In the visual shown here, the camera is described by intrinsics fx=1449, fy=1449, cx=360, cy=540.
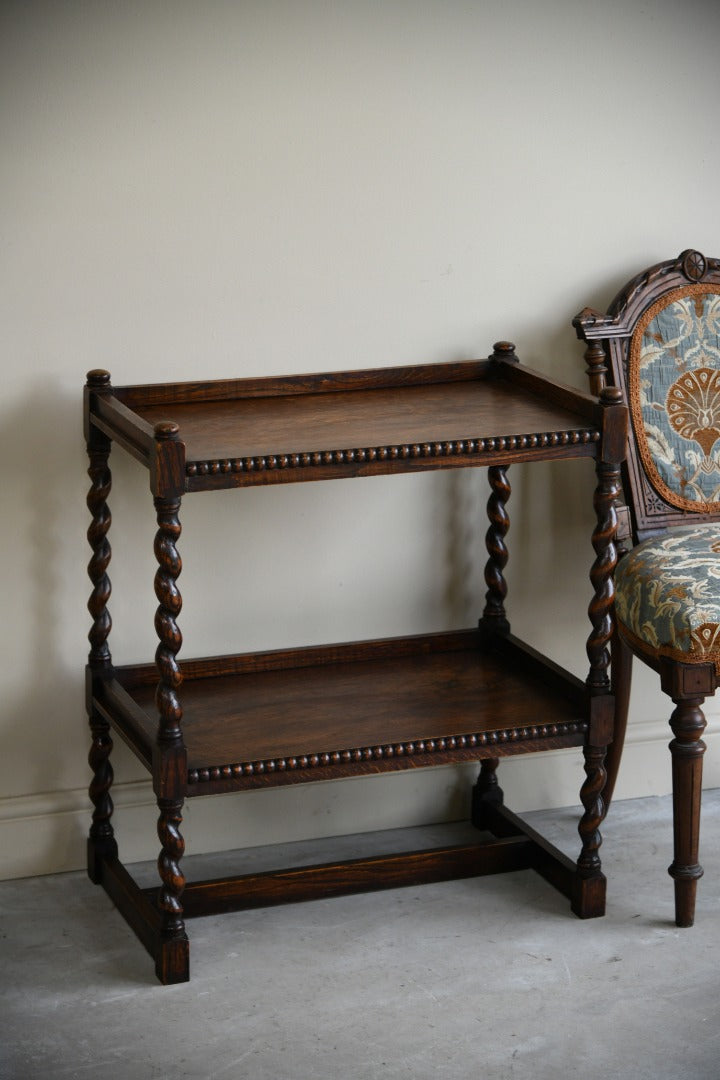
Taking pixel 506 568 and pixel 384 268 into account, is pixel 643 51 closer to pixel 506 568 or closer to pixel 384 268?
pixel 384 268

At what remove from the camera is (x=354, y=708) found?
2.47m

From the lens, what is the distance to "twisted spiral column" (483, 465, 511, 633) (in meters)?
2.73

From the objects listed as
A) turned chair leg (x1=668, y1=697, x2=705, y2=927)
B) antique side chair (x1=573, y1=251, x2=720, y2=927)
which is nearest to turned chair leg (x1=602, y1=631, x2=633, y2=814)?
antique side chair (x1=573, y1=251, x2=720, y2=927)

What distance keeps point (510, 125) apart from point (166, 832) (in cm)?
142

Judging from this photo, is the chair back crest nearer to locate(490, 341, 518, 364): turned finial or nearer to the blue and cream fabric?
the blue and cream fabric

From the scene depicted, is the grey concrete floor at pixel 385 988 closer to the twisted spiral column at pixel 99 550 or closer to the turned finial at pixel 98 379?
the twisted spiral column at pixel 99 550

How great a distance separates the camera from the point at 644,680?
301 cm

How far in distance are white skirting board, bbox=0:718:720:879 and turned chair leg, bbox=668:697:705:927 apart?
52cm

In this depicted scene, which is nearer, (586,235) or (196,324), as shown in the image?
(196,324)

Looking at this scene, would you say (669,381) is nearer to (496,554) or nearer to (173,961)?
(496,554)

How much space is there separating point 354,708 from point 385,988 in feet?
1.52

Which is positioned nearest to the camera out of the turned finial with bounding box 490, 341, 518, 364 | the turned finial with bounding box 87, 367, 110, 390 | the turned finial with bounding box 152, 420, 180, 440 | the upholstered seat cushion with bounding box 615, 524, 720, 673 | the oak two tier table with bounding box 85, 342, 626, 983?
the turned finial with bounding box 152, 420, 180, 440

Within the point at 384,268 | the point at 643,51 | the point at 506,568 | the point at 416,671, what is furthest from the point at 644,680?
the point at 643,51

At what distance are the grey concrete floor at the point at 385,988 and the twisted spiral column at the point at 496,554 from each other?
49 cm
